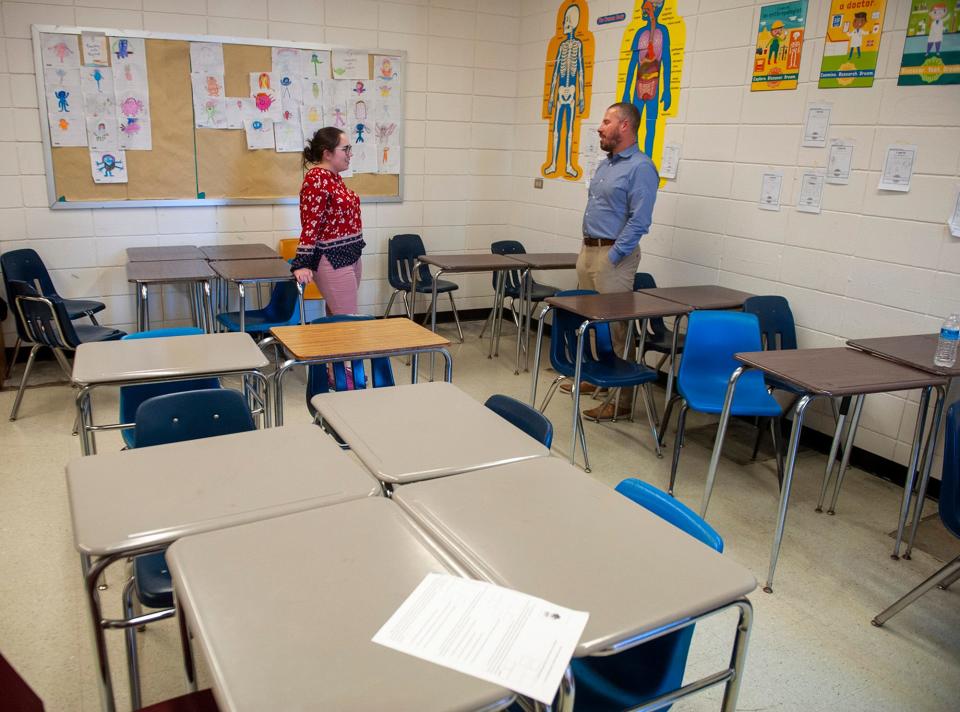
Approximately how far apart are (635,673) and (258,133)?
16.0 ft

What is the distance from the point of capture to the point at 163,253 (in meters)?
4.92

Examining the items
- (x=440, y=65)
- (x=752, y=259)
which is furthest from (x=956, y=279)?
(x=440, y=65)

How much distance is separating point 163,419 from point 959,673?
8.53 feet

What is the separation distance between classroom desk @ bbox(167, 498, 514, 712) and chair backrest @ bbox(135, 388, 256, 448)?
0.77 meters

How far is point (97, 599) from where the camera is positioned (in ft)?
4.95

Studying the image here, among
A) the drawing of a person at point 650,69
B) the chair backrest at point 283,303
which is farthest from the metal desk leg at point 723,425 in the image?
the chair backrest at point 283,303

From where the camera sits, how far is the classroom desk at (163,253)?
4758 mm

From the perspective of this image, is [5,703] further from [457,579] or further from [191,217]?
[191,217]

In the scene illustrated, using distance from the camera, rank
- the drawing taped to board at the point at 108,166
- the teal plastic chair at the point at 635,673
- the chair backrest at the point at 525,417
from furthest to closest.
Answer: the drawing taped to board at the point at 108,166
the chair backrest at the point at 525,417
the teal plastic chair at the point at 635,673

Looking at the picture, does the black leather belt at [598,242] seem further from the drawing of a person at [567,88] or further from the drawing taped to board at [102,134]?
the drawing taped to board at [102,134]

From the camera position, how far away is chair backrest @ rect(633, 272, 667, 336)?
4.45 meters

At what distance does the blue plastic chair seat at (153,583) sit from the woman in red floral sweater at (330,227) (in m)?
2.35

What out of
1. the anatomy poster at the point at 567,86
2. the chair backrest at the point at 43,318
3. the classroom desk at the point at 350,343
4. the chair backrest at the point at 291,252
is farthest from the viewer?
the chair backrest at the point at 291,252

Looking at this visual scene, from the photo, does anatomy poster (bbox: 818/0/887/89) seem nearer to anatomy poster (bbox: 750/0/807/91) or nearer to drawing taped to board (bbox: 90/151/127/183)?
anatomy poster (bbox: 750/0/807/91)
